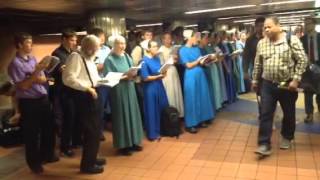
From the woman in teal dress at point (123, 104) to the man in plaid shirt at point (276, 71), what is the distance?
1.49 m

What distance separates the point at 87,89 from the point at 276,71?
6.75 ft

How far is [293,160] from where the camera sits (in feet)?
13.3

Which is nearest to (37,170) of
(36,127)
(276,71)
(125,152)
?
(36,127)

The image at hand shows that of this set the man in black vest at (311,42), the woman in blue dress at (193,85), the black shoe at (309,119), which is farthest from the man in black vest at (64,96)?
the black shoe at (309,119)

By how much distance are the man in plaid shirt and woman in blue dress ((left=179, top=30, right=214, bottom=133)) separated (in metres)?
1.21

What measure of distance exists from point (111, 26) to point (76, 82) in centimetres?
257

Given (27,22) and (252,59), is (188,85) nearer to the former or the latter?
(252,59)

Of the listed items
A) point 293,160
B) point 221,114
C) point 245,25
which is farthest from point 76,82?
point 245,25

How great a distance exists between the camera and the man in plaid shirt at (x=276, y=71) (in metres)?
3.99

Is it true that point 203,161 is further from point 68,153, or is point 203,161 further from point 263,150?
point 68,153

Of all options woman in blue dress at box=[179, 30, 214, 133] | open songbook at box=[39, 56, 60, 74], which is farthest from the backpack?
open songbook at box=[39, 56, 60, 74]

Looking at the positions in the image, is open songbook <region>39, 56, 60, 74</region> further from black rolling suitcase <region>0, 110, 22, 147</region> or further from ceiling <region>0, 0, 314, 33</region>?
black rolling suitcase <region>0, 110, 22, 147</region>

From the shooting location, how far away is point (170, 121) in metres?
5.11

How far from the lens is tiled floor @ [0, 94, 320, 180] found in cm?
374
